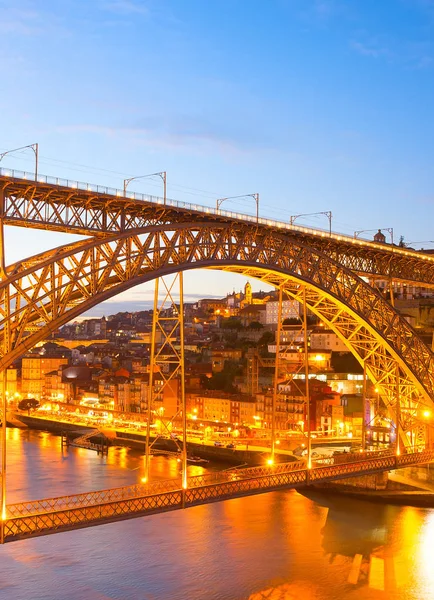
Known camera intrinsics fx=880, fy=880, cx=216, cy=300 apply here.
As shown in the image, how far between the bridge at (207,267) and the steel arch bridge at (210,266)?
0.09ft

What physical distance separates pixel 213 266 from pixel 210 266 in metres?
0.24

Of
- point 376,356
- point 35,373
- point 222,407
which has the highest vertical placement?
point 376,356

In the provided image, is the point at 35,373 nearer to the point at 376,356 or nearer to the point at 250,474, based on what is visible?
the point at 376,356

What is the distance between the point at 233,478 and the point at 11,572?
5384 millimetres

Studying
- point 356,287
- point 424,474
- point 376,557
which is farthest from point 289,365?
point 376,557

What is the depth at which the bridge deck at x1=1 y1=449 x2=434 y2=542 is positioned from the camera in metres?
15.0

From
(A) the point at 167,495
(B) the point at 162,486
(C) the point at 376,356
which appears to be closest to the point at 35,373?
(C) the point at 376,356

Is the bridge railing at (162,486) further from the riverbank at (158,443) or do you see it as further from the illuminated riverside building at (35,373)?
the illuminated riverside building at (35,373)

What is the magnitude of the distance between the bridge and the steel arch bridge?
0.09 ft

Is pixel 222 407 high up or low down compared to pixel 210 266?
down

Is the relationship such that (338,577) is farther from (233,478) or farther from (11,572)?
(11,572)

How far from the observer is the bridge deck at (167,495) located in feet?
A: 49.1

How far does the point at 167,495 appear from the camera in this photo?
17.3m

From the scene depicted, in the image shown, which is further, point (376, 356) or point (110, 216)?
point (376, 356)
